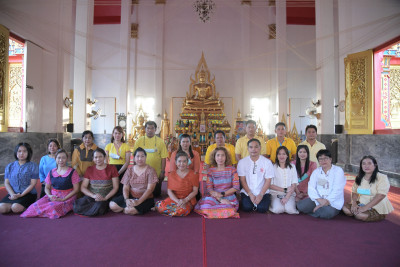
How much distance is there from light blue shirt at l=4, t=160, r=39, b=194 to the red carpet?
39 centimetres

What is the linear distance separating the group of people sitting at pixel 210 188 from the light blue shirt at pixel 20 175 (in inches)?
0.4

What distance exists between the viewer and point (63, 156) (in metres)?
3.07

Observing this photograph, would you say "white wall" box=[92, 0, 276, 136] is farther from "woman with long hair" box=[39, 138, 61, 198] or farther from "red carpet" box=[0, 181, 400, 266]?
"red carpet" box=[0, 181, 400, 266]

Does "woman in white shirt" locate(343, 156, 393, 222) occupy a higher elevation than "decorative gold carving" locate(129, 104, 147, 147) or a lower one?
lower

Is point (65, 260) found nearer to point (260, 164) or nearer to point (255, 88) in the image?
point (260, 164)

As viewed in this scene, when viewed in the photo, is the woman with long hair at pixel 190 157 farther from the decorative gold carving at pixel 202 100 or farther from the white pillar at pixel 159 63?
the white pillar at pixel 159 63

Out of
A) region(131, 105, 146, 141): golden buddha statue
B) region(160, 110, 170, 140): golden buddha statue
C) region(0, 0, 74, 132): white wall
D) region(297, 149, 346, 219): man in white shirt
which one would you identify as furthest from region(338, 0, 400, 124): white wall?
region(0, 0, 74, 132): white wall

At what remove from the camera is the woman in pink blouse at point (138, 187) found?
3.03m

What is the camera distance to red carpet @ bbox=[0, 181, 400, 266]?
1.91m

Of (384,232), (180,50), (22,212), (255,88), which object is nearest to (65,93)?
(22,212)

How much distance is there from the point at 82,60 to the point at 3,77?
13.2 ft

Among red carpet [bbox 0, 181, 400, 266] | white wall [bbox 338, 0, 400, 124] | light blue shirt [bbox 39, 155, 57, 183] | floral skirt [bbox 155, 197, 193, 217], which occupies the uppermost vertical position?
white wall [bbox 338, 0, 400, 124]

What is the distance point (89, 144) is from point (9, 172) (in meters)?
0.99

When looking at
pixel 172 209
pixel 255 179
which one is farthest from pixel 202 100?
pixel 172 209
